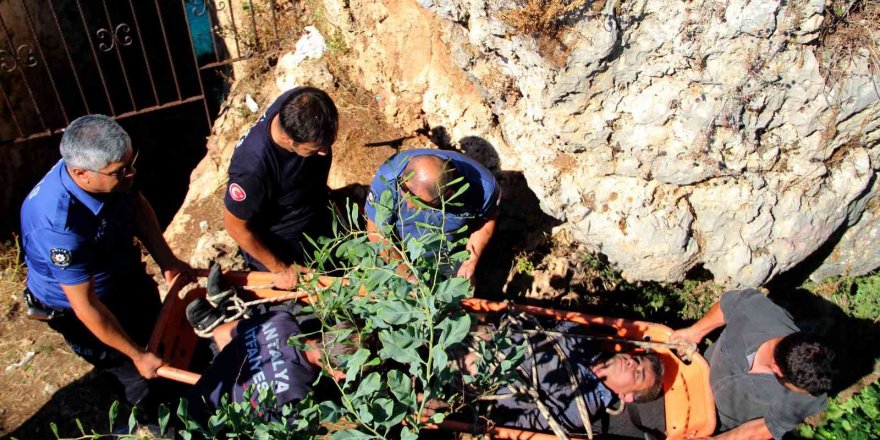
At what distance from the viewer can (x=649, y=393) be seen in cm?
308

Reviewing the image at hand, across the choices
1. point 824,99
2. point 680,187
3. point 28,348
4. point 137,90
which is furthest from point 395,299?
point 137,90

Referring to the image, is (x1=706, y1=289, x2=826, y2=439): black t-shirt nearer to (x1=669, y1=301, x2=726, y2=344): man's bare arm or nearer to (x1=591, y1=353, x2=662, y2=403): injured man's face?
(x1=669, y1=301, x2=726, y2=344): man's bare arm

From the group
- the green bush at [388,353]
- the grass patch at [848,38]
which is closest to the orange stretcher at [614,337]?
the green bush at [388,353]

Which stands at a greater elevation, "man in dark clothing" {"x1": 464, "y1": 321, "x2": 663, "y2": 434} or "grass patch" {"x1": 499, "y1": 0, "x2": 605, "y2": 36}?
"grass patch" {"x1": 499, "y1": 0, "x2": 605, "y2": 36}

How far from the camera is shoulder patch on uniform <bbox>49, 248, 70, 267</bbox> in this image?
2.77 meters

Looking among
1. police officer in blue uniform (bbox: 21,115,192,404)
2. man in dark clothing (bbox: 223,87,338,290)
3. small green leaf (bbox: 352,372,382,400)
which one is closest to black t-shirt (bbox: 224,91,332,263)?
man in dark clothing (bbox: 223,87,338,290)

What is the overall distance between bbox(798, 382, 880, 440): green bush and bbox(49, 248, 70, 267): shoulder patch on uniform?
14.0ft

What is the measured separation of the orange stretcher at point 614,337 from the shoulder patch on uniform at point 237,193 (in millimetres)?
425

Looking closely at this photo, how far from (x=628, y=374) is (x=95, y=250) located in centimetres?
278

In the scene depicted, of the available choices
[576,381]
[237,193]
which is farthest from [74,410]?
[576,381]

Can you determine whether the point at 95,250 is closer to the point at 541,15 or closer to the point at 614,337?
the point at 541,15

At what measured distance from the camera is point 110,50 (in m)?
5.59

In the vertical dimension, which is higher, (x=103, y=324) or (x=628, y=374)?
(x=103, y=324)

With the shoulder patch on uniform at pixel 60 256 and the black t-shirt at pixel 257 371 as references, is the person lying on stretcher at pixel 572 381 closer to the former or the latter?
the black t-shirt at pixel 257 371
